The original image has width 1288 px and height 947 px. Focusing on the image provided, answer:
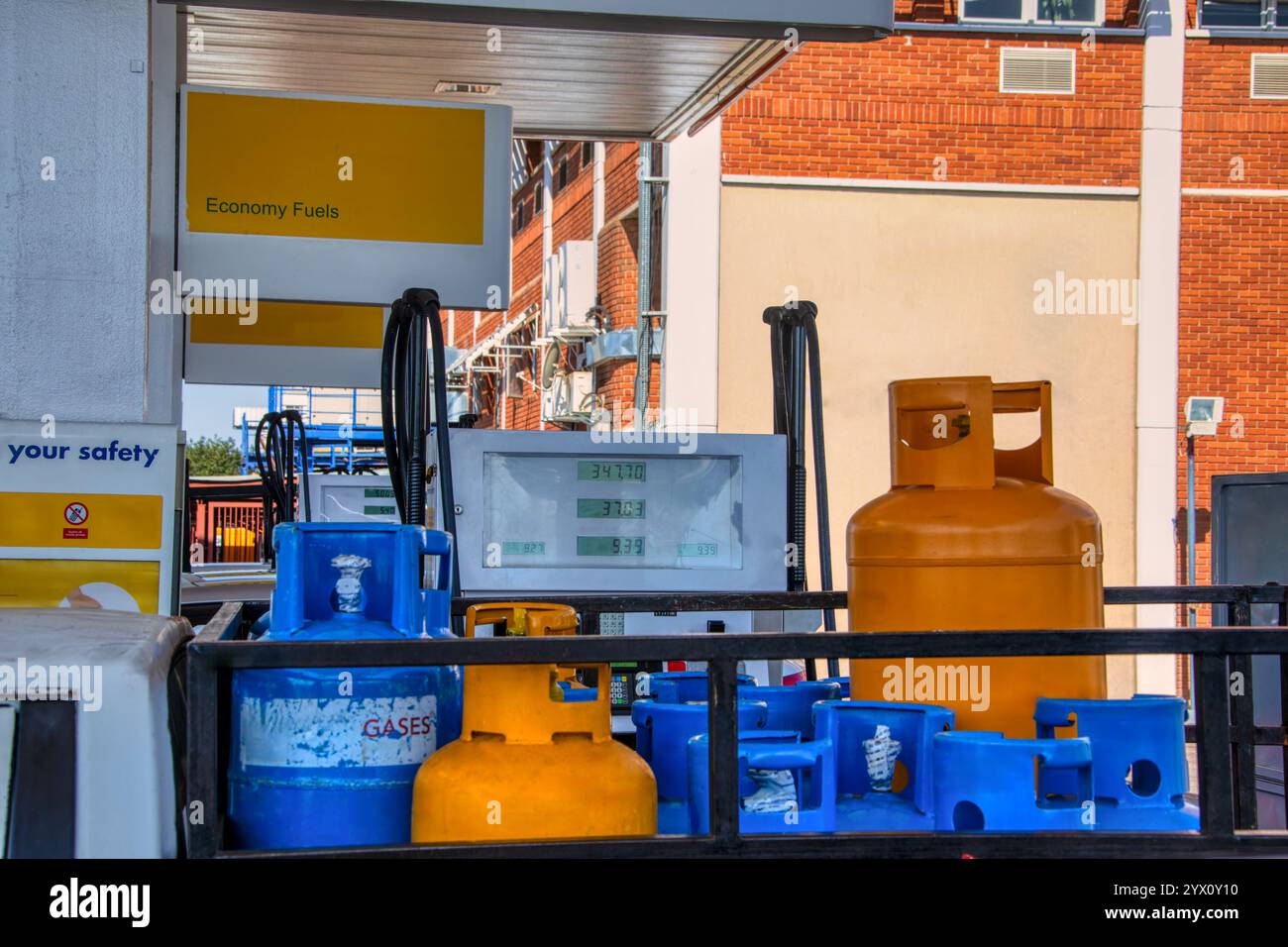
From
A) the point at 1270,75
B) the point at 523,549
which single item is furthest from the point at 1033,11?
the point at 523,549

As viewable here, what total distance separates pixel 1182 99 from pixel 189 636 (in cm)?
1623

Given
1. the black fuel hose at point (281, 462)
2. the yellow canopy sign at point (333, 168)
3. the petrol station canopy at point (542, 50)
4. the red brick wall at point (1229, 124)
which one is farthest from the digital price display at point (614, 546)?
the red brick wall at point (1229, 124)

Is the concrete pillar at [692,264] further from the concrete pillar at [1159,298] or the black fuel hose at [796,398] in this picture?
the black fuel hose at [796,398]

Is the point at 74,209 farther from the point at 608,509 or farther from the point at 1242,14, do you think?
the point at 1242,14

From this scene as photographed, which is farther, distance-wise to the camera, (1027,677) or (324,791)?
(1027,677)

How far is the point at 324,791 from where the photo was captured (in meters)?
2.59

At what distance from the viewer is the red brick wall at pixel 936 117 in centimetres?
1585

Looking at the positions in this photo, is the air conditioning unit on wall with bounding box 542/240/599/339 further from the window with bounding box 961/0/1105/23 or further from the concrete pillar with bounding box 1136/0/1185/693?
the concrete pillar with bounding box 1136/0/1185/693

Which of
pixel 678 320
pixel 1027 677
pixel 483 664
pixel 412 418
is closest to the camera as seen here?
pixel 483 664

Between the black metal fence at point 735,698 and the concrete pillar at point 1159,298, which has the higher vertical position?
the concrete pillar at point 1159,298

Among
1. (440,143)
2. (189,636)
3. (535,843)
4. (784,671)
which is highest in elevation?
Answer: (440,143)

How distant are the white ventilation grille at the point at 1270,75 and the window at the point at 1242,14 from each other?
1.18ft
